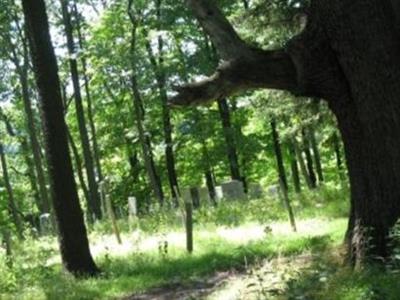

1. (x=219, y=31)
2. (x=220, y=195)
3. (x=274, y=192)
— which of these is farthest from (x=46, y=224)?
(x=219, y=31)

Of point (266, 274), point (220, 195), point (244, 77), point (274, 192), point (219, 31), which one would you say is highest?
point (219, 31)

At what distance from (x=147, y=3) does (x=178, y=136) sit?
7766 mm

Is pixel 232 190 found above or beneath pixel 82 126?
beneath

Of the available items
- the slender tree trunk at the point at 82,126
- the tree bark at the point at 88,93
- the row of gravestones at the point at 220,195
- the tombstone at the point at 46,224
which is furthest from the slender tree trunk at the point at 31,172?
the row of gravestones at the point at 220,195

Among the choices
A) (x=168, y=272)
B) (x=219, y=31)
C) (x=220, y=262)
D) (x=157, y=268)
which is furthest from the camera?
(x=157, y=268)

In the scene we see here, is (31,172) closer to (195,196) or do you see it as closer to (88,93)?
(88,93)

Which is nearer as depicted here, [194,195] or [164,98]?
[194,195]

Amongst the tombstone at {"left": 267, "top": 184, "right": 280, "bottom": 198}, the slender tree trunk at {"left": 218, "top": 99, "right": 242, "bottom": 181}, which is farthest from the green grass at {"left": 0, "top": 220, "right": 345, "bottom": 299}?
the slender tree trunk at {"left": 218, "top": 99, "right": 242, "bottom": 181}

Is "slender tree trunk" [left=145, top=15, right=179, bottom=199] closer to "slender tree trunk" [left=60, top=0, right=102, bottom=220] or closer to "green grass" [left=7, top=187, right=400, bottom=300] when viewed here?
"slender tree trunk" [left=60, top=0, right=102, bottom=220]

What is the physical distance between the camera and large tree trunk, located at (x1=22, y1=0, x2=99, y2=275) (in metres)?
13.1

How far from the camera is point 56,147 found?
43.2ft

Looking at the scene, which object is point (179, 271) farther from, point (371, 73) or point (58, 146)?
point (371, 73)

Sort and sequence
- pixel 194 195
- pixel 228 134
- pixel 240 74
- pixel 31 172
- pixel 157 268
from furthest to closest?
pixel 31 172 < pixel 228 134 < pixel 194 195 < pixel 157 268 < pixel 240 74

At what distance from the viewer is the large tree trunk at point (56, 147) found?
13.1 meters
